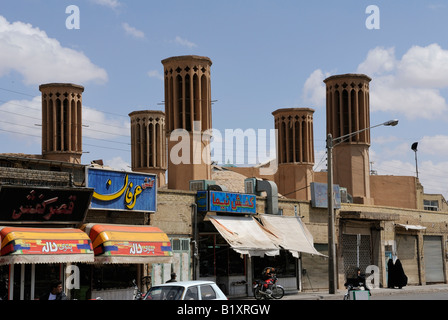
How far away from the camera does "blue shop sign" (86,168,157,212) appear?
2384cm

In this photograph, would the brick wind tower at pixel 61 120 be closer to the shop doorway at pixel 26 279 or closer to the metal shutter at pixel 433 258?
the metal shutter at pixel 433 258

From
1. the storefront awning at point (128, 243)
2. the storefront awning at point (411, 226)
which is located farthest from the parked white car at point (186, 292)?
the storefront awning at point (411, 226)

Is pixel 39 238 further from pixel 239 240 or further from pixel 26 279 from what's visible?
pixel 239 240

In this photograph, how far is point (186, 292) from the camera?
14609mm

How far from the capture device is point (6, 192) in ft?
68.4

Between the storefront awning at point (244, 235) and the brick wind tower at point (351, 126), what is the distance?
990 inches

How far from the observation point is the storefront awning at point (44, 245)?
20125 millimetres

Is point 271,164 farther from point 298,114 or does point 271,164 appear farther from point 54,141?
point 54,141

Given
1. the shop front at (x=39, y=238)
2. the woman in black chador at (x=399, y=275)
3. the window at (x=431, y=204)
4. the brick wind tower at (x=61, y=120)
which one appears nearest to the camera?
the shop front at (x=39, y=238)

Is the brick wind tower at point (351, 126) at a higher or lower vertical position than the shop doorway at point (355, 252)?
higher

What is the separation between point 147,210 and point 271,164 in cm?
4613

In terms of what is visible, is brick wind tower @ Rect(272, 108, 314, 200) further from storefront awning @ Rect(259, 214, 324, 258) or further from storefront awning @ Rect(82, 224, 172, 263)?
storefront awning @ Rect(82, 224, 172, 263)

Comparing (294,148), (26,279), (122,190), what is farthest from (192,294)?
(294,148)
